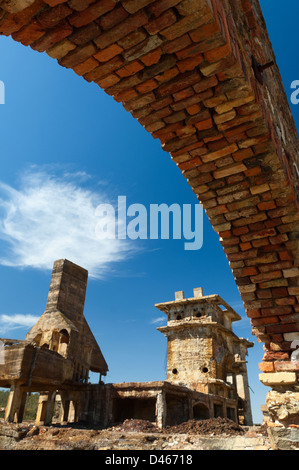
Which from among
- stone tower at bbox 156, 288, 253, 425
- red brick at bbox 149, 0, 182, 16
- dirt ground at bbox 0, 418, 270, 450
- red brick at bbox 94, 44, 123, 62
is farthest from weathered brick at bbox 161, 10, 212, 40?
stone tower at bbox 156, 288, 253, 425

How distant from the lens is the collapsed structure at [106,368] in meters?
17.4

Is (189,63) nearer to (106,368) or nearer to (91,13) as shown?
(91,13)

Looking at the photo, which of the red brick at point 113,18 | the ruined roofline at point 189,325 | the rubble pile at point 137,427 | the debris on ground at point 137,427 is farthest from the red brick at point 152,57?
the ruined roofline at point 189,325

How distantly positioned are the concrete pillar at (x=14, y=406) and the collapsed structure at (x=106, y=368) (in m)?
0.05

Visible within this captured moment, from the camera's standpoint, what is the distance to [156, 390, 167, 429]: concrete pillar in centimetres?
1608

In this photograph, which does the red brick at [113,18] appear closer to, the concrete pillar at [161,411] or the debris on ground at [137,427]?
the debris on ground at [137,427]

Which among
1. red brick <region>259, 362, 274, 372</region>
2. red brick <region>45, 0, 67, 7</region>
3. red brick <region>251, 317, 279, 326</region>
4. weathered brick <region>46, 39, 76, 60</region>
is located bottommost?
red brick <region>259, 362, 274, 372</region>

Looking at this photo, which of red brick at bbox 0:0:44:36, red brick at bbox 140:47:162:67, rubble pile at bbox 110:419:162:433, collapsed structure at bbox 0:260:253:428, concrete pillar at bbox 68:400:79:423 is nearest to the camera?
red brick at bbox 0:0:44:36

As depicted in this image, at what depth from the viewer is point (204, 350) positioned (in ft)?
85.8

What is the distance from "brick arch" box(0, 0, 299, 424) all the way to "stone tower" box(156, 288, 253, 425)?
22395mm

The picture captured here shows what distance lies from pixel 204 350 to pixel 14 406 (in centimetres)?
1515

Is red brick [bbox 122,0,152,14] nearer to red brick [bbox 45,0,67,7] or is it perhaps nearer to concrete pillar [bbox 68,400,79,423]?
red brick [bbox 45,0,67,7]

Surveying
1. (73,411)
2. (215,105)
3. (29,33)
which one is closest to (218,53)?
(215,105)
